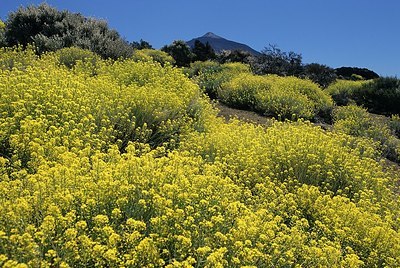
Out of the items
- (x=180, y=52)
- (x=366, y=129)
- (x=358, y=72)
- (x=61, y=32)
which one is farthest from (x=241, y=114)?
(x=358, y=72)

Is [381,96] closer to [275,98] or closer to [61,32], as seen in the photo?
[275,98]

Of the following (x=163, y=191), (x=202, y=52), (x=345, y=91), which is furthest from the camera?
(x=202, y=52)

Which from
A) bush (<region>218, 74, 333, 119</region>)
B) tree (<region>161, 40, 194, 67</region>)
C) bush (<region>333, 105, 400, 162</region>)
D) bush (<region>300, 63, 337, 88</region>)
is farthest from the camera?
tree (<region>161, 40, 194, 67</region>)

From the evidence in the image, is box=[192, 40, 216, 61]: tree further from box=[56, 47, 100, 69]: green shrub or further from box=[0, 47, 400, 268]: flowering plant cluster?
box=[0, 47, 400, 268]: flowering plant cluster

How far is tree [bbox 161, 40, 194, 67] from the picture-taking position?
25172 millimetres

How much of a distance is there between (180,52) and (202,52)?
1.59 metres

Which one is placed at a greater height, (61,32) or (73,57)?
(61,32)

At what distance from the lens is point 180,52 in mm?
25641

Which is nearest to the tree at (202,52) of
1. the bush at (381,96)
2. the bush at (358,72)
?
the bush at (358,72)

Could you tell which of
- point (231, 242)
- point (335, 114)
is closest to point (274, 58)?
point (335, 114)

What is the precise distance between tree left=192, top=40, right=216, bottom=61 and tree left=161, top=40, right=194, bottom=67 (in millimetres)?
453

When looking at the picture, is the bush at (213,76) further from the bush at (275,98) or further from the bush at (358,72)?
the bush at (358,72)

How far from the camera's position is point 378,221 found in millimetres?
5176

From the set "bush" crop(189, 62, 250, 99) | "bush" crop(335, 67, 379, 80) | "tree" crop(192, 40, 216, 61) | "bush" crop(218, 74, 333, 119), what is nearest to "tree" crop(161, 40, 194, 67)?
"tree" crop(192, 40, 216, 61)
